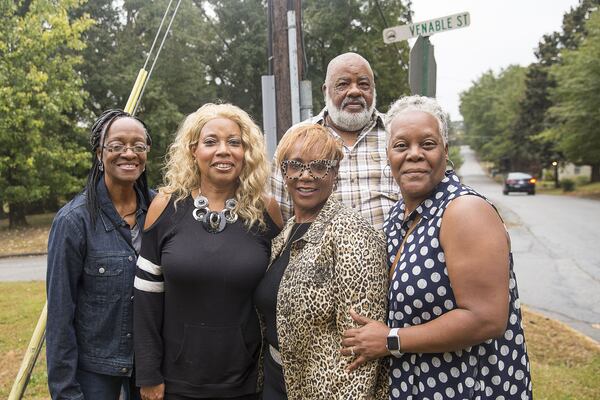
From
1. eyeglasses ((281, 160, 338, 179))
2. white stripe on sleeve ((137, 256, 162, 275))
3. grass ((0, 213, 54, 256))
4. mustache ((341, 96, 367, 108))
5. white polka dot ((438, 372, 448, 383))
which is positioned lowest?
grass ((0, 213, 54, 256))

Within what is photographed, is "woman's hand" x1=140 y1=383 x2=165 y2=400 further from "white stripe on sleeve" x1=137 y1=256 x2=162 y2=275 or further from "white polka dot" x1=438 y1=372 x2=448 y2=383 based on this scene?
"white polka dot" x1=438 y1=372 x2=448 y2=383

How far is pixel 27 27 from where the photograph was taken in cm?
1639

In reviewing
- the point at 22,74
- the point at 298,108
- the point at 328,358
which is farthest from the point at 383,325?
the point at 22,74

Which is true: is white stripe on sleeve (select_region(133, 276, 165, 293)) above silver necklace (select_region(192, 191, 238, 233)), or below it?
below

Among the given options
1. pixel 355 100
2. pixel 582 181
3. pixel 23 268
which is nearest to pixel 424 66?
pixel 355 100

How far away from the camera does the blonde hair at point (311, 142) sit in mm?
2438

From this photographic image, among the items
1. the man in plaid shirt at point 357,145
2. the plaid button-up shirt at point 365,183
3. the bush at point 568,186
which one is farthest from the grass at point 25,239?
the bush at point 568,186

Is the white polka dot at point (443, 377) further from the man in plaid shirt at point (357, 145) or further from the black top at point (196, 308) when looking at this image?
the man in plaid shirt at point (357, 145)

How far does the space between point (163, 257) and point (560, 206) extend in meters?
23.9

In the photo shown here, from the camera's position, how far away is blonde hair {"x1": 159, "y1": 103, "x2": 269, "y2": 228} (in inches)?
106

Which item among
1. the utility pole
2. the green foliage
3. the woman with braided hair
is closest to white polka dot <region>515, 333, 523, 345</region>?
the woman with braided hair

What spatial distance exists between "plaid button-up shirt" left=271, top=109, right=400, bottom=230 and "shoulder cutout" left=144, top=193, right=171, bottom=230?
0.85 meters

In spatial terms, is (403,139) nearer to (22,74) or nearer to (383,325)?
(383,325)

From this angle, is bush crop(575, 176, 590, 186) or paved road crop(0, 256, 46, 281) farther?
bush crop(575, 176, 590, 186)
